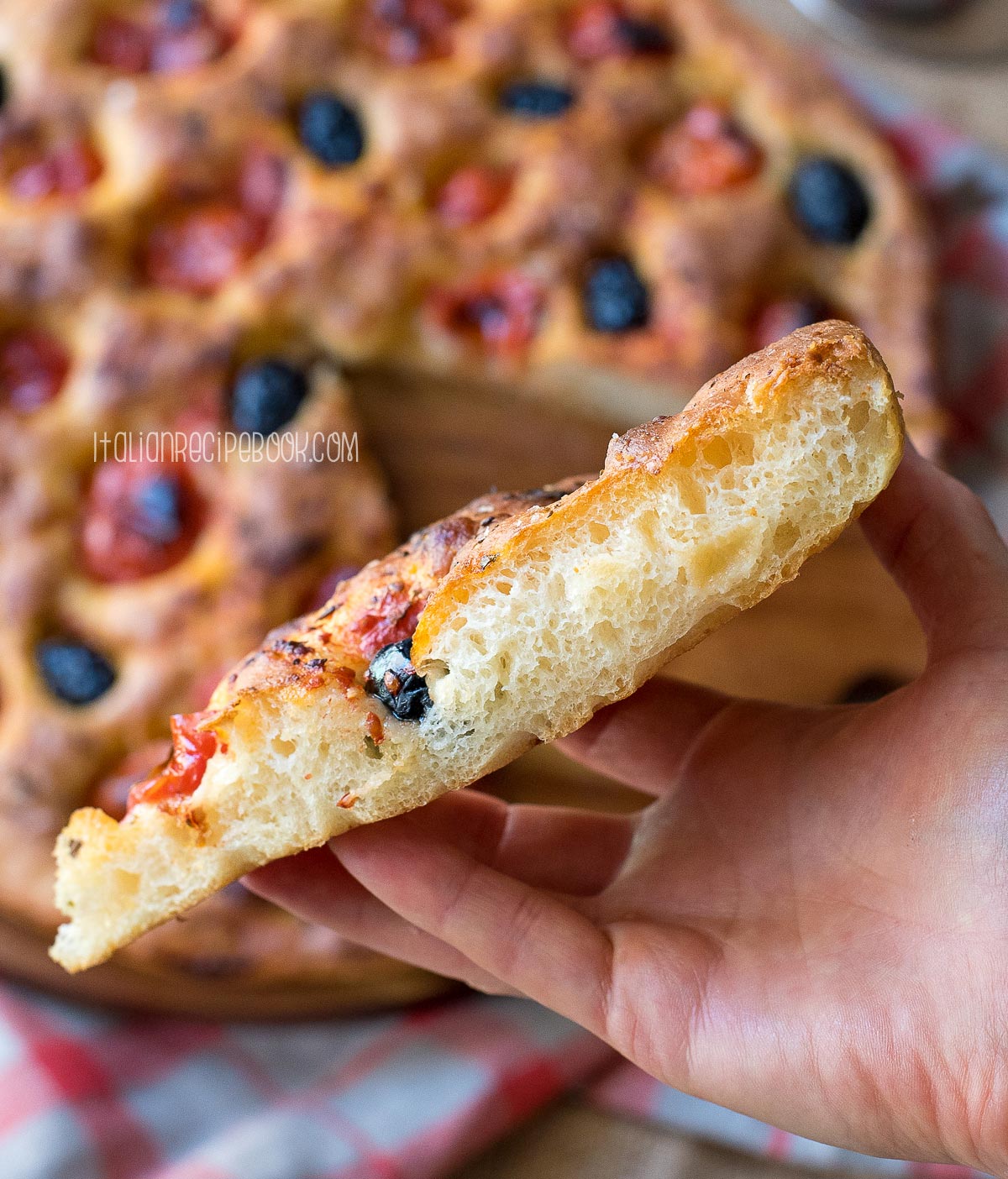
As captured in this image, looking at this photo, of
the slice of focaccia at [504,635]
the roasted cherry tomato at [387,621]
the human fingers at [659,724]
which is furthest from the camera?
the human fingers at [659,724]

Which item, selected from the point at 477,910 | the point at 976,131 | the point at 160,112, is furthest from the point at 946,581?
the point at 976,131

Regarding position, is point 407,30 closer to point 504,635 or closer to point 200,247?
point 200,247

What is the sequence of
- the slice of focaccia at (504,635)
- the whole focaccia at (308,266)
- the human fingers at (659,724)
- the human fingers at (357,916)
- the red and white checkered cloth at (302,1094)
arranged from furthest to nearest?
the whole focaccia at (308,266) → the red and white checkered cloth at (302,1094) → the human fingers at (659,724) → the human fingers at (357,916) → the slice of focaccia at (504,635)

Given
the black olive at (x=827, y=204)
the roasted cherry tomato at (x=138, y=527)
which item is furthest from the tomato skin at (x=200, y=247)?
the black olive at (x=827, y=204)

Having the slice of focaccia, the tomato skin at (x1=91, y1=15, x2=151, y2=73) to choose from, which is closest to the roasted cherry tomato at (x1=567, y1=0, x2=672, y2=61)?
the tomato skin at (x1=91, y1=15, x2=151, y2=73)

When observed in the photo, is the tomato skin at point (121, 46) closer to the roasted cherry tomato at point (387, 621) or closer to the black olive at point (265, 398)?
the black olive at point (265, 398)

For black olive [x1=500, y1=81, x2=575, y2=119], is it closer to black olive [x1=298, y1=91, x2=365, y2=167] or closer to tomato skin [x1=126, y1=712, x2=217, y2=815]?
black olive [x1=298, y1=91, x2=365, y2=167]

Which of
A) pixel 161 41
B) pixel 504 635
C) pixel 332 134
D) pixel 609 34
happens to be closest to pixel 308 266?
pixel 332 134
